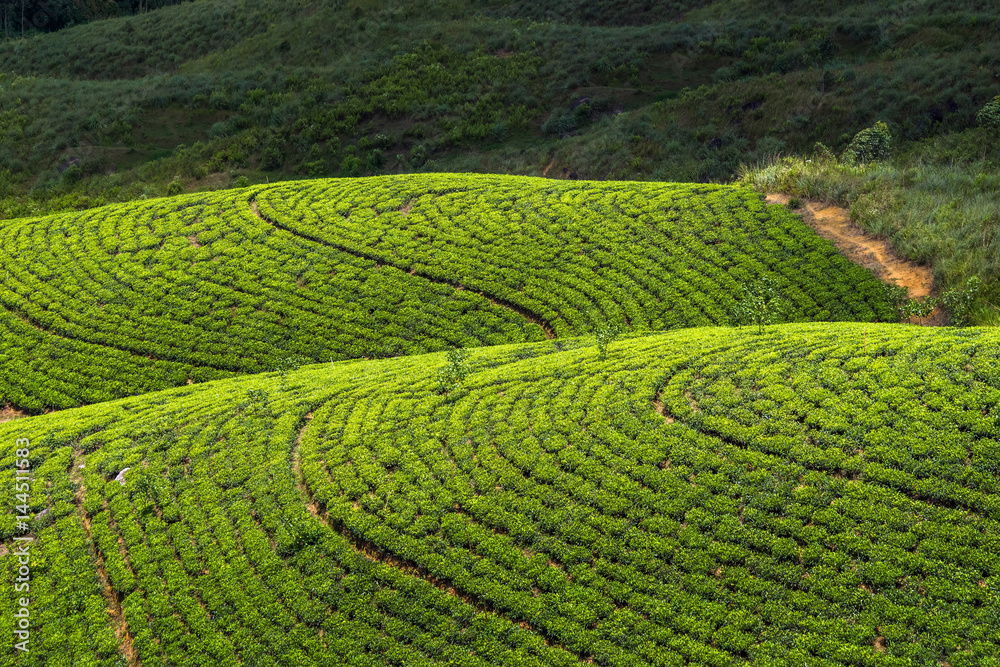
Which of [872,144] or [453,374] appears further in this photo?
[872,144]

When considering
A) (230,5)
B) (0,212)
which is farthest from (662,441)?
(230,5)

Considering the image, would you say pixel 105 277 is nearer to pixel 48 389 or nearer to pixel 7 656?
pixel 48 389

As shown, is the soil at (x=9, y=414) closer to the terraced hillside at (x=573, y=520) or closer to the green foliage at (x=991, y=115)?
the terraced hillside at (x=573, y=520)

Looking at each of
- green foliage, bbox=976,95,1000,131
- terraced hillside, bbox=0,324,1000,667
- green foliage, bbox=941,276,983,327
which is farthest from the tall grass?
terraced hillside, bbox=0,324,1000,667

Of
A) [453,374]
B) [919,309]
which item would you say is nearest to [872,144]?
[919,309]

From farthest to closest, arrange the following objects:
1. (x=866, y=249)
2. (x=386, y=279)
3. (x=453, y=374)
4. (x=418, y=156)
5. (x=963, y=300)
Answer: (x=418, y=156), (x=386, y=279), (x=866, y=249), (x=963, y=300), (x=453, y=374)

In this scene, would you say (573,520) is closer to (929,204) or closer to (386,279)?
(386,279)
